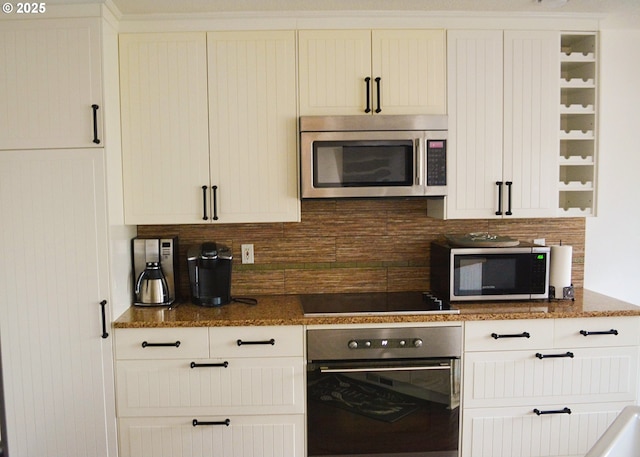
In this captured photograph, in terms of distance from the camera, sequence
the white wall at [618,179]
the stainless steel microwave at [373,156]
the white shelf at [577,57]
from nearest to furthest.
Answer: the stainless steel microwave at [373,156] → the white shelf at [577,57] → the white wall at [618,179]

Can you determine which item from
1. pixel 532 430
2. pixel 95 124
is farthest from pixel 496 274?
pixel 95 124

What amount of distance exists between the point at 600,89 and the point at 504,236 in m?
0.93

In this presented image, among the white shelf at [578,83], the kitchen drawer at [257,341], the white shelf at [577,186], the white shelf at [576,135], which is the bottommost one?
the kitchen drawer at [257,341]

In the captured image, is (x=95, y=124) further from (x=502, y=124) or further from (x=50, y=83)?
(x=502, y=124)

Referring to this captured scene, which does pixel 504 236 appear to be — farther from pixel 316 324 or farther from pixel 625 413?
pixel 625 413

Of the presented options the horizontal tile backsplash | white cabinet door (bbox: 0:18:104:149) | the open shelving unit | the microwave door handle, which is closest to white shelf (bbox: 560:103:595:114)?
the open shelving unit

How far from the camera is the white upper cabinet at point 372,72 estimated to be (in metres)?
2.40

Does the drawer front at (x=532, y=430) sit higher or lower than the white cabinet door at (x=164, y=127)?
lower

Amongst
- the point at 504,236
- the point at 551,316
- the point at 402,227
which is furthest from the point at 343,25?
the point at 551,316

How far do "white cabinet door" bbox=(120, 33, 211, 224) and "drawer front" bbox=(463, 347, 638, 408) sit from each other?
1.60 meters

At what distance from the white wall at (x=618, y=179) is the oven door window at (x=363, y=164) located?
3.96 feet

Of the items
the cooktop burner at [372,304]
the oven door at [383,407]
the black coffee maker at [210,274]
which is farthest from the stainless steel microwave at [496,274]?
the black coffee maker at [210,274]

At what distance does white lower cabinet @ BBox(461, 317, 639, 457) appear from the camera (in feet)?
7.41

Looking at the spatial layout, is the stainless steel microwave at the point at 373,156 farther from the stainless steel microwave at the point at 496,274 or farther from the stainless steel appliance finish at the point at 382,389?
the stainless steel appliance finish at the point at 382,389
